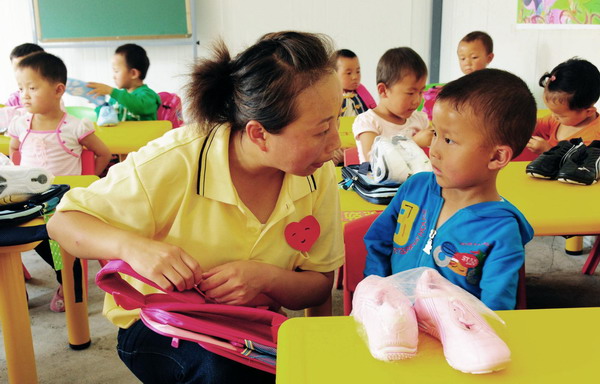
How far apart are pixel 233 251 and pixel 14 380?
1037 millimetres

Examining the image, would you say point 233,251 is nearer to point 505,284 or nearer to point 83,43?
point 505,284

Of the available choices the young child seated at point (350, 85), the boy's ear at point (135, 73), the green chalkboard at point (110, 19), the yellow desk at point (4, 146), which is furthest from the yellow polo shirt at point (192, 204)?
the green chalkboard at point (110, 19)

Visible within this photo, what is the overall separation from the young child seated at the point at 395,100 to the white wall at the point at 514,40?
4.39 feet

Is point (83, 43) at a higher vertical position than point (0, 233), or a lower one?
higher

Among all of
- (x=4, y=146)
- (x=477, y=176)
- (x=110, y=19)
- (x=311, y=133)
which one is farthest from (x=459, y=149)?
(x=110, y=19)

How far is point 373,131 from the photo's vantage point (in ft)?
8.37

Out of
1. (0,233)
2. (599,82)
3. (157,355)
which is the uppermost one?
(599,82)

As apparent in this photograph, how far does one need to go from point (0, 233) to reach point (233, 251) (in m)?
0.72

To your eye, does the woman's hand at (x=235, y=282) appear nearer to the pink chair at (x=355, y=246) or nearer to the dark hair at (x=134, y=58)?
the pink chair at (x=355, y=246)

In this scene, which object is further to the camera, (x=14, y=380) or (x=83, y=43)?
(x=83, y=43)

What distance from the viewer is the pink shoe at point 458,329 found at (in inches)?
29.1

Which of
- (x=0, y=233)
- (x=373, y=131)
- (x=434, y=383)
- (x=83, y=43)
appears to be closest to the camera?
(x=434, y=383)

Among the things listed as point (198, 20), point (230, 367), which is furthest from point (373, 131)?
point (198, 20)

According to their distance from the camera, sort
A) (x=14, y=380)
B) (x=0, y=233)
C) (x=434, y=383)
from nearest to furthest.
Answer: (x=434, y=383) → (x=0, y=233) → (x=14, y=380)
